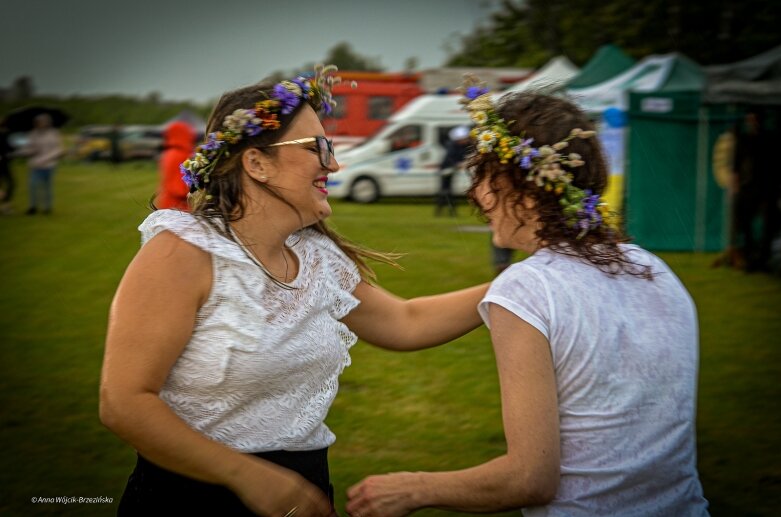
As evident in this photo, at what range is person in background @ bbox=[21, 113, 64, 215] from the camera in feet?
58.6

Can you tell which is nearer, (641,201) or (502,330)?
(502,330)

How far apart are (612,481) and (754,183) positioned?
410 inches

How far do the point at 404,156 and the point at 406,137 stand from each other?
452mm

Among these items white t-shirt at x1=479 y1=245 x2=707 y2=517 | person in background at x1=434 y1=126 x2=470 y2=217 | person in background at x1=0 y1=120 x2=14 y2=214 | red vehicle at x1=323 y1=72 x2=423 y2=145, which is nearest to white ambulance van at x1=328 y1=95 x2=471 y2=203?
person in background at x1=434 y1=126 x2=470 y2=217

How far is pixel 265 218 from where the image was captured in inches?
92.8

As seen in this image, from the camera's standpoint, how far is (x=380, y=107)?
24969mm

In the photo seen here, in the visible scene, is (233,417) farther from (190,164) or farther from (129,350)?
(190,164)

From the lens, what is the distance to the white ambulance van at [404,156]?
2086 centimetres

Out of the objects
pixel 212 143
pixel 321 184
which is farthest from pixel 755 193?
pixel 212 143

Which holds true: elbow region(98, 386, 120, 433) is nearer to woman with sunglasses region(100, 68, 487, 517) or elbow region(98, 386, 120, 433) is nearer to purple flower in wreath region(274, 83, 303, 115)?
woman with sunglasses region(100, 68, 487, 517)

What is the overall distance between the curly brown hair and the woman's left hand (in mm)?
622

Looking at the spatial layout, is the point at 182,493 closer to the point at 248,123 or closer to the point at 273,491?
the point at 273,491

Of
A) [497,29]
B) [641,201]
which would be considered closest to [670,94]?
[641,201]

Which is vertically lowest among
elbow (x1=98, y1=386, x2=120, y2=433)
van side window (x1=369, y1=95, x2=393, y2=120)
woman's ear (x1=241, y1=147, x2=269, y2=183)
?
van side window (x1=369, y1=95, x2=393, y2=120)
